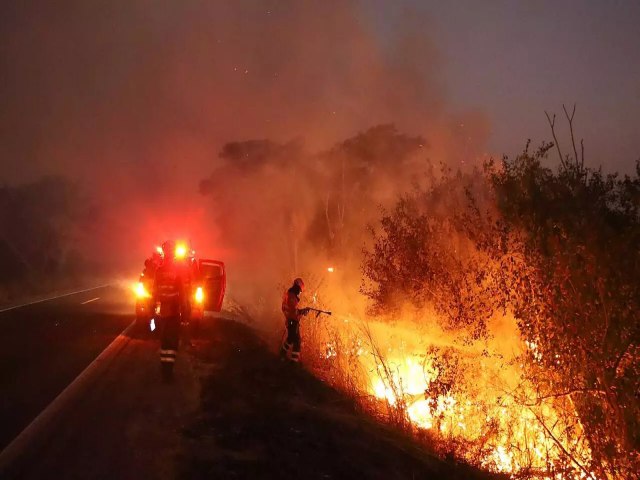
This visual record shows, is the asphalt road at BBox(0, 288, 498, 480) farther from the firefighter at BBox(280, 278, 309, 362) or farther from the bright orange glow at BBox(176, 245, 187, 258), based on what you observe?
the bright orange glow at BBox(176, 245, 187, 258)

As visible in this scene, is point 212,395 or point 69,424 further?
point 212,395

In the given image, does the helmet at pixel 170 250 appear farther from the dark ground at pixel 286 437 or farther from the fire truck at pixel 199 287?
the dark ground at pixel 286 437

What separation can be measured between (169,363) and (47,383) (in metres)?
1.68

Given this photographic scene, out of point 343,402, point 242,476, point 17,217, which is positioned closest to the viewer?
point 242,476

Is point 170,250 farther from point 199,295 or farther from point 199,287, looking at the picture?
point 199,295

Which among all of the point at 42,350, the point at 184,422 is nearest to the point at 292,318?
the point at 184,422

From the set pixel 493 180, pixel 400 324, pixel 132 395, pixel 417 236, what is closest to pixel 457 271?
pixel 417 236

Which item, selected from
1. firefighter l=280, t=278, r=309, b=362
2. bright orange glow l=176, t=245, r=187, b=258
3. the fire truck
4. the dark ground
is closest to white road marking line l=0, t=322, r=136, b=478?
the dark ground

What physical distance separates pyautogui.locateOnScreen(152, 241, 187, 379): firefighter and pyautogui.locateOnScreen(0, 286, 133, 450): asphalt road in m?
1.39

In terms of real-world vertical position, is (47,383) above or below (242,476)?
above

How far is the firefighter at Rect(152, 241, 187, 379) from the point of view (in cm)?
730

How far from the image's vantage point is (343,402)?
7.62m

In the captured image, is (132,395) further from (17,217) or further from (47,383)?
(17,217)

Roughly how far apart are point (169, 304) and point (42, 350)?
3.37 m
